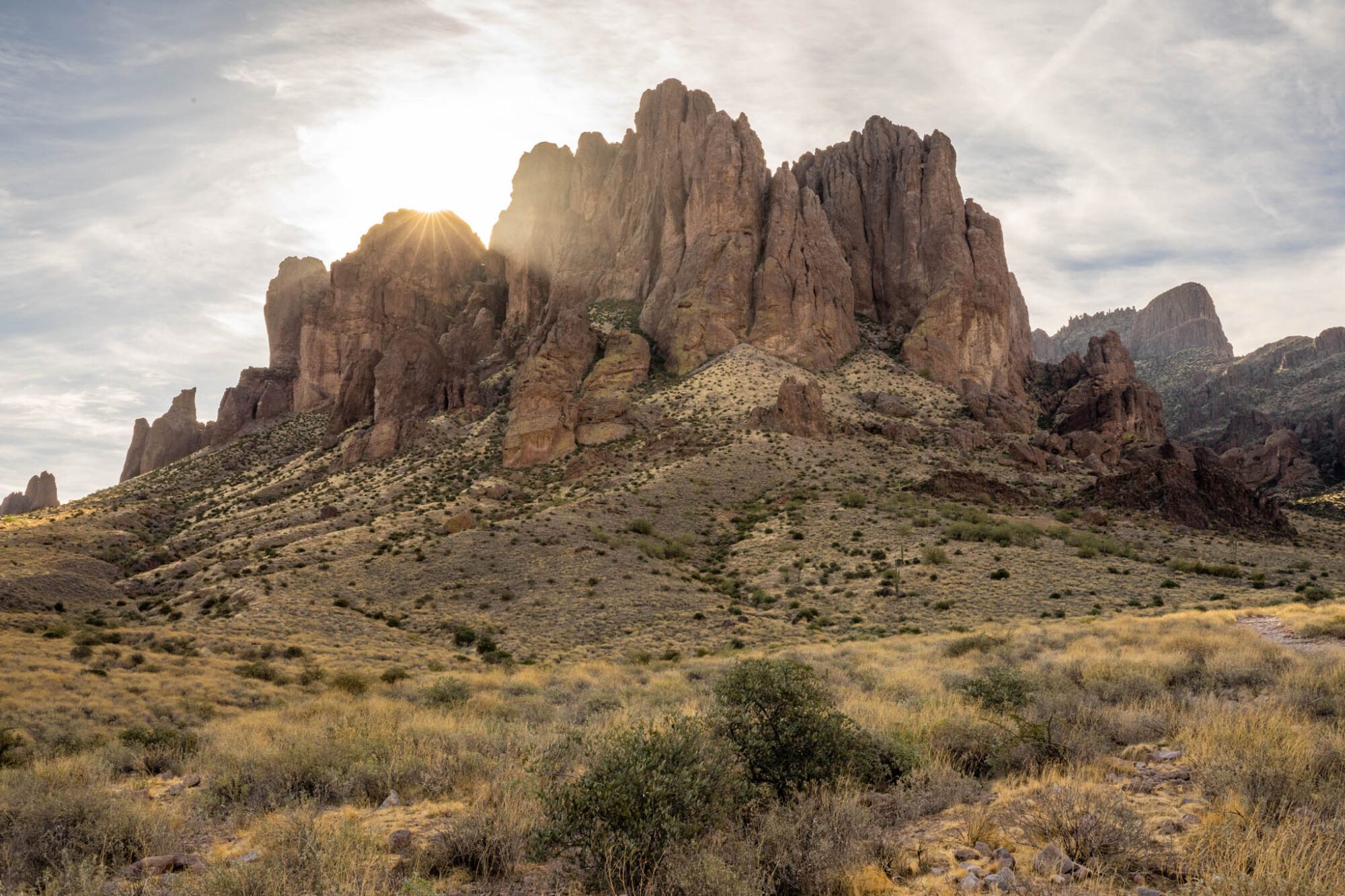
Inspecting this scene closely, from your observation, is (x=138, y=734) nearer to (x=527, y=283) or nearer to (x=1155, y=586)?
(x=1155, y=586)

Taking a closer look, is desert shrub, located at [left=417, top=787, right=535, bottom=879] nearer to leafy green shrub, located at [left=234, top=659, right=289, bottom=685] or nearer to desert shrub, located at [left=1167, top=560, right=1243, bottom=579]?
leafy green shrub, located at [left=234, top=659, right=289, bottom=685]

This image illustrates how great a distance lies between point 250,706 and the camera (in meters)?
20.0

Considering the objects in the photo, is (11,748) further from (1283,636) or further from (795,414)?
(795,414)

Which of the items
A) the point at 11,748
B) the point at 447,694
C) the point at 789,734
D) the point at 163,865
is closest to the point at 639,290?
the point at 447,694

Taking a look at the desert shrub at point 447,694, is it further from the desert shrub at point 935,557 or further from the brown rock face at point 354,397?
the brown rock face at point 354,397

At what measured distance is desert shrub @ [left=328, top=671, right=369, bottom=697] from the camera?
68.5 feet

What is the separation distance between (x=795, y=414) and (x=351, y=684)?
49429 mm

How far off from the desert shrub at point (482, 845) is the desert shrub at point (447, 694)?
9.66 m

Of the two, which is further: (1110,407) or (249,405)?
(249,405)

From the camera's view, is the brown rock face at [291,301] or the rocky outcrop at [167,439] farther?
the brown rock face at [291,301]

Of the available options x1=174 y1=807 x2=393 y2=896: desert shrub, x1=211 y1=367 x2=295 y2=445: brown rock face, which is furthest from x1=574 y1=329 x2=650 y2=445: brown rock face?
x1=211 y1=367 x2=295 y2=445: brown rock face

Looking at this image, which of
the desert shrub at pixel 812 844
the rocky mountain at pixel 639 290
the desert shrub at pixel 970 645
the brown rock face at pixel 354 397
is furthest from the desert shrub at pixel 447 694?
the brown rock face at pixel 354 397

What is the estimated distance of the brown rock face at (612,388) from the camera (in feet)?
218

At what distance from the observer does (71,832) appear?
24.4 feet
